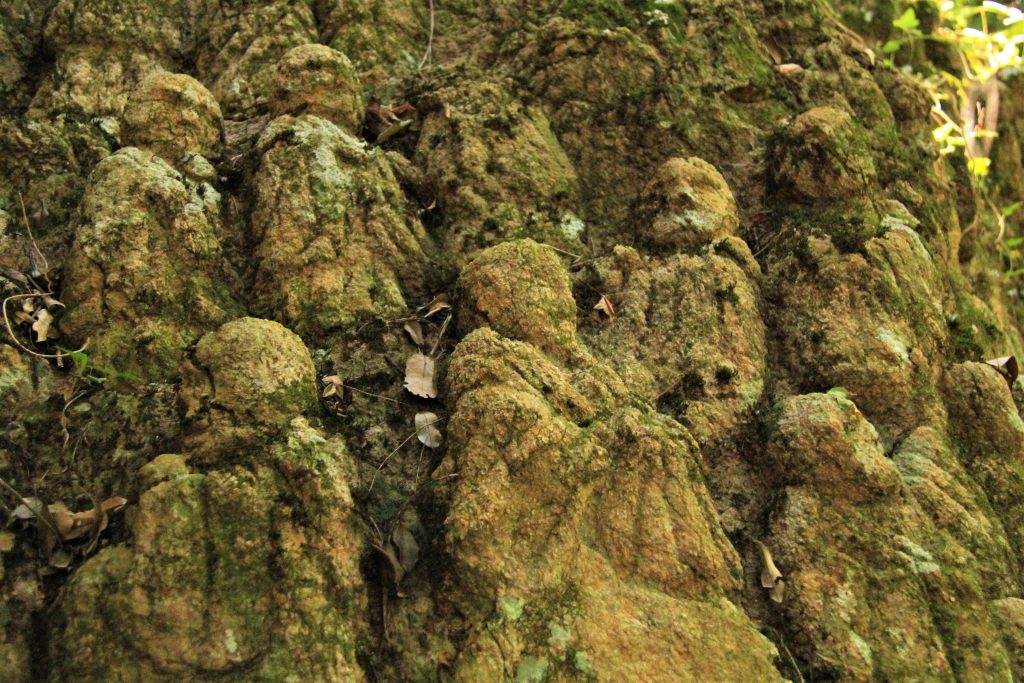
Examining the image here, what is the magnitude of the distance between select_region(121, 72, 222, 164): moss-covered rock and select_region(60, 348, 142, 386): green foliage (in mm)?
911

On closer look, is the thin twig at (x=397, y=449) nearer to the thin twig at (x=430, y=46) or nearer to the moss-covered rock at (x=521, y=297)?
the moss-covered rock at (x=521, y=297)

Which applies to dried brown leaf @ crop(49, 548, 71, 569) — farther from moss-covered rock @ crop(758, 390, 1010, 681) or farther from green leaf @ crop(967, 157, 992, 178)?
green leaf @ crop(967, 157, 992, 178)

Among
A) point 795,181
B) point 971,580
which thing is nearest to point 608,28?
point 795,181

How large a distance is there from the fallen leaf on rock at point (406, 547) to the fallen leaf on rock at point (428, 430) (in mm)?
317

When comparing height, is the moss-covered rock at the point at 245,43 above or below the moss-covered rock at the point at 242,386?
above

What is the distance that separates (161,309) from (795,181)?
2.47 meters

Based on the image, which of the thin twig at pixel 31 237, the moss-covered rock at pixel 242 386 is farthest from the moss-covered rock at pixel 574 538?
the thin twig at pixel 31 237

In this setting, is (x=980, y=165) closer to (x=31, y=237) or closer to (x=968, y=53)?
(x=968, y=53)

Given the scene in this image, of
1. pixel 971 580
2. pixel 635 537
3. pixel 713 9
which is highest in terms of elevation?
pixel 713 9

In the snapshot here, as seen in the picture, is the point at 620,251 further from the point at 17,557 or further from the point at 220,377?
the point at 17,557

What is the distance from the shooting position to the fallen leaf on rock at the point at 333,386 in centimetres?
264

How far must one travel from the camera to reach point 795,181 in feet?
11.4

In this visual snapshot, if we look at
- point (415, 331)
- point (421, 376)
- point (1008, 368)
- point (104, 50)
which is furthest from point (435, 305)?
point (1008, 368)

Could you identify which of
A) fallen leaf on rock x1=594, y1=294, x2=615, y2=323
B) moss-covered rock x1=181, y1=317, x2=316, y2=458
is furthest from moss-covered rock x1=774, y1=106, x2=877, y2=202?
moss-covered rock x1=181, y1=317, x2=316, y2=458
